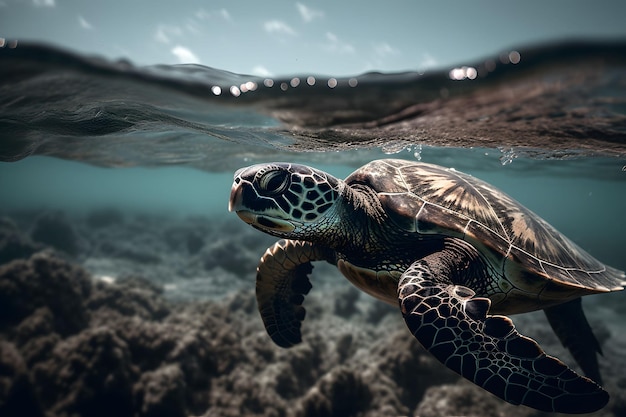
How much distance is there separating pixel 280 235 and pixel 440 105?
3.78 m

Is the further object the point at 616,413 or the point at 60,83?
the point at 60,83

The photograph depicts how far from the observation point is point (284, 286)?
14.7 feet

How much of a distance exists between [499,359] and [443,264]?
94 centimetres

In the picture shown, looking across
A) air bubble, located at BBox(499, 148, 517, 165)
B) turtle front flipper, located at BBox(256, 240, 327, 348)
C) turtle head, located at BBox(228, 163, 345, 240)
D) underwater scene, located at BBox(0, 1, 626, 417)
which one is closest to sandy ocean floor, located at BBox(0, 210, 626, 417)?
underwater scene, located at BBox(0, 1, 626, 417)

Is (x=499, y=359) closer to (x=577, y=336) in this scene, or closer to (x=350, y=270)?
(x=350, y=270)

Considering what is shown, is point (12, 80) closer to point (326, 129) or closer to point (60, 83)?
point (60, 83)

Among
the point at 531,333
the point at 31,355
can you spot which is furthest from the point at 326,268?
the point at 31,355

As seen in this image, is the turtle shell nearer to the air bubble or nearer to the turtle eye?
→ the turtle eye

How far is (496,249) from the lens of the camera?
3.24m

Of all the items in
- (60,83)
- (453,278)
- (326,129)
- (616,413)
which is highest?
(60,83)

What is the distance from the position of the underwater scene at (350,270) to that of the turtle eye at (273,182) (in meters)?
0.02

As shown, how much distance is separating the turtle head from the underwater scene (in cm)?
2

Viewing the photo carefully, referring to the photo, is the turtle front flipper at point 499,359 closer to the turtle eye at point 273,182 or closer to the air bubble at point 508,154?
the turtle eye at point 273,182

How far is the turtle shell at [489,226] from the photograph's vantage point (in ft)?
10.8
